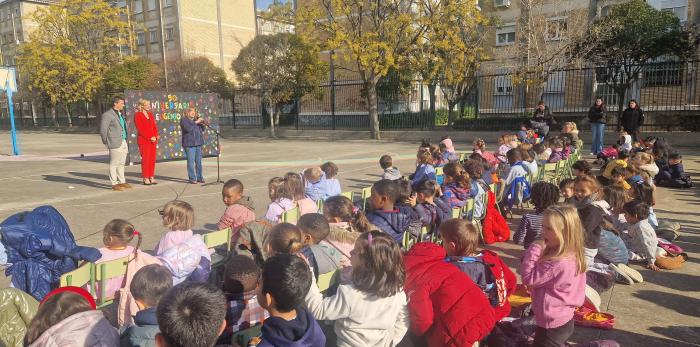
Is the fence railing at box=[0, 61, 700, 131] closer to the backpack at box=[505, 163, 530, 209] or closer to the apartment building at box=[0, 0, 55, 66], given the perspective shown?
the backpack at box=[505, 163, 530, 209]

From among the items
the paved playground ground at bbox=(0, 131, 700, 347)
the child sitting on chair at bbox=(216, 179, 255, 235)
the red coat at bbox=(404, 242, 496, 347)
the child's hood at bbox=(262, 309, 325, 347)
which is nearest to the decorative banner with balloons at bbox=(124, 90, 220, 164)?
the paved playground ground at bbox=(0, 131, 700, 347)

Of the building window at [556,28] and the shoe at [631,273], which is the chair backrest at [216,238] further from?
the building window at [556,28]

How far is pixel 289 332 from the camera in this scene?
224cm

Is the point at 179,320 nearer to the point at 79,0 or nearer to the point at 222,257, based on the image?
the point at 222,257

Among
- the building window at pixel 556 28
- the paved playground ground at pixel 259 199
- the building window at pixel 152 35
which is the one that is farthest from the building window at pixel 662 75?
the building window at pixel 152 35

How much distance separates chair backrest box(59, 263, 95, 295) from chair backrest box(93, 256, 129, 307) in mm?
33

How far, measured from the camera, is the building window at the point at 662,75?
18684 millimetres

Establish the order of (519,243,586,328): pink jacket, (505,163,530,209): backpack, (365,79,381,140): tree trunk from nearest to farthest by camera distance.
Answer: (519,243,586,328): pink jacket < (505,163,530,209): backpack < (365,79,381,140): tree trunk

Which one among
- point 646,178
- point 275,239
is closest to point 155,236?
point 275,239

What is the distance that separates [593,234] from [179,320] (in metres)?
3.50

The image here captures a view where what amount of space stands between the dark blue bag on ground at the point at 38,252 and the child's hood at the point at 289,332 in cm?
183

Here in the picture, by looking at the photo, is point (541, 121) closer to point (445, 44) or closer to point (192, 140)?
point (445, 44)

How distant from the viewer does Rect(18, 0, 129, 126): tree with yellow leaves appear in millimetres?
32812

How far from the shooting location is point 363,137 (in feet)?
75.8
